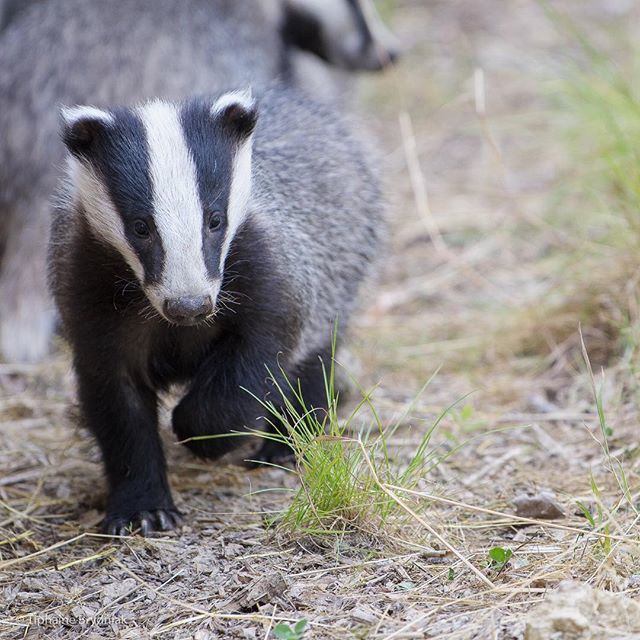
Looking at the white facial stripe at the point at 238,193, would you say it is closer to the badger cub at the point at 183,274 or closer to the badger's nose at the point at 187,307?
the badger cub at the point at 183,274

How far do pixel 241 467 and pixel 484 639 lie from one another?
1643 mm

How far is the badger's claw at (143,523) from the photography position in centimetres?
356

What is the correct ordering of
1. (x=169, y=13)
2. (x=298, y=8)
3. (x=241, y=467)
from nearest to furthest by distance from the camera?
1. (x=241, y=467)
2. (x=169, y=13)
3. (x=298, y=8)

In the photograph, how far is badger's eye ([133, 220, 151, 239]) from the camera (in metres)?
3.12

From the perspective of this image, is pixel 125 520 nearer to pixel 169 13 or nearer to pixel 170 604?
pixel 170 604

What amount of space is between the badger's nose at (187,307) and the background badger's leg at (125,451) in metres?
0.60

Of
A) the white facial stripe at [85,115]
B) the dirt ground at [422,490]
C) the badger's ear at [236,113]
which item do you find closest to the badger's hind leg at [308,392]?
the dirt ground at [422,490]

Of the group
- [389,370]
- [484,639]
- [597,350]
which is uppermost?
[484,639]

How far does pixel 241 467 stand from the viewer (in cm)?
415

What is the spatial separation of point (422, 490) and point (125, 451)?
93 centimetres

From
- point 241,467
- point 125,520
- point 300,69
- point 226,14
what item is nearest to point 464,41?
point 300,69

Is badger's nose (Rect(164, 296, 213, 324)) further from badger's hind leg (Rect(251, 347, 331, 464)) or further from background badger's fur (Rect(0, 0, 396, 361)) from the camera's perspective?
background badger's fur (Rect(0, 0, 396, 361))

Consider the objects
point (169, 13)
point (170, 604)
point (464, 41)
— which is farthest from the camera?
point (464, 41)

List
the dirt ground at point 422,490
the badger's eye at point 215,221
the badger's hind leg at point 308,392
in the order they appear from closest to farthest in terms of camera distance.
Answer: the dirt ground at point 422,490
the badger's eye at point 215,221
the badger's hind leg at point 308,392
